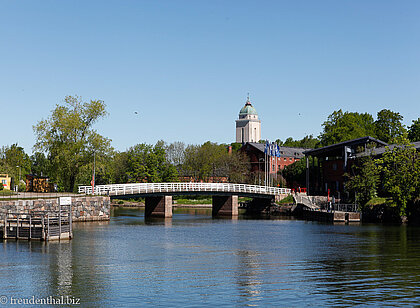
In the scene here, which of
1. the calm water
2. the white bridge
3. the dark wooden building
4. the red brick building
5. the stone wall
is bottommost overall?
the calm water

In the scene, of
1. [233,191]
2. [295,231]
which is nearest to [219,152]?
[233,191]

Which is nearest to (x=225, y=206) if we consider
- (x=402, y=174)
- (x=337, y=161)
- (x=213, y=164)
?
(x=337, y=161)

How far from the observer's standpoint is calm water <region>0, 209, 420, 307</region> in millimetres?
25641

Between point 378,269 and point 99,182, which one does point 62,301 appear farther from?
point 99,182

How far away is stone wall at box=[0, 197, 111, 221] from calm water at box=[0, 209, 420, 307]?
10.0m

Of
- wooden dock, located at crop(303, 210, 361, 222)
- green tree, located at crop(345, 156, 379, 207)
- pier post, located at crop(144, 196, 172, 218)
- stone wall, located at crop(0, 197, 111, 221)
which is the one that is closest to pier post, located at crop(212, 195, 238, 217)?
pier post, located at crop(144, 196, 172, 218)

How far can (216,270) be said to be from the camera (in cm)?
3275

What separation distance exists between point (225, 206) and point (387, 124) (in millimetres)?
53041

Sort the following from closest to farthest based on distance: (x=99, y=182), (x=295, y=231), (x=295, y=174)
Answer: (x=295, y=231)
(x=295, y=174)
(x=99, y=182)

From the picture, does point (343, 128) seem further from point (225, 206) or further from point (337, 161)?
point (225, 206)

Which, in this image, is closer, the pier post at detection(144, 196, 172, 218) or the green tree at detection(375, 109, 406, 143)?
the pier post at detection(144, 196, 172, 218)

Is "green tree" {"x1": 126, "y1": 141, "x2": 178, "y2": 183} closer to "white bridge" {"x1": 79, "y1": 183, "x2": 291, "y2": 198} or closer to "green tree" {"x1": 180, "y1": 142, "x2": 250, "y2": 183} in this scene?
"green tree" {"x1": 180, "y1": 142, "x2": 250, "y2": 183}

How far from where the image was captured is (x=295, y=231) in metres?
59.0

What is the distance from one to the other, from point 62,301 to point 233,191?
63.4 m
